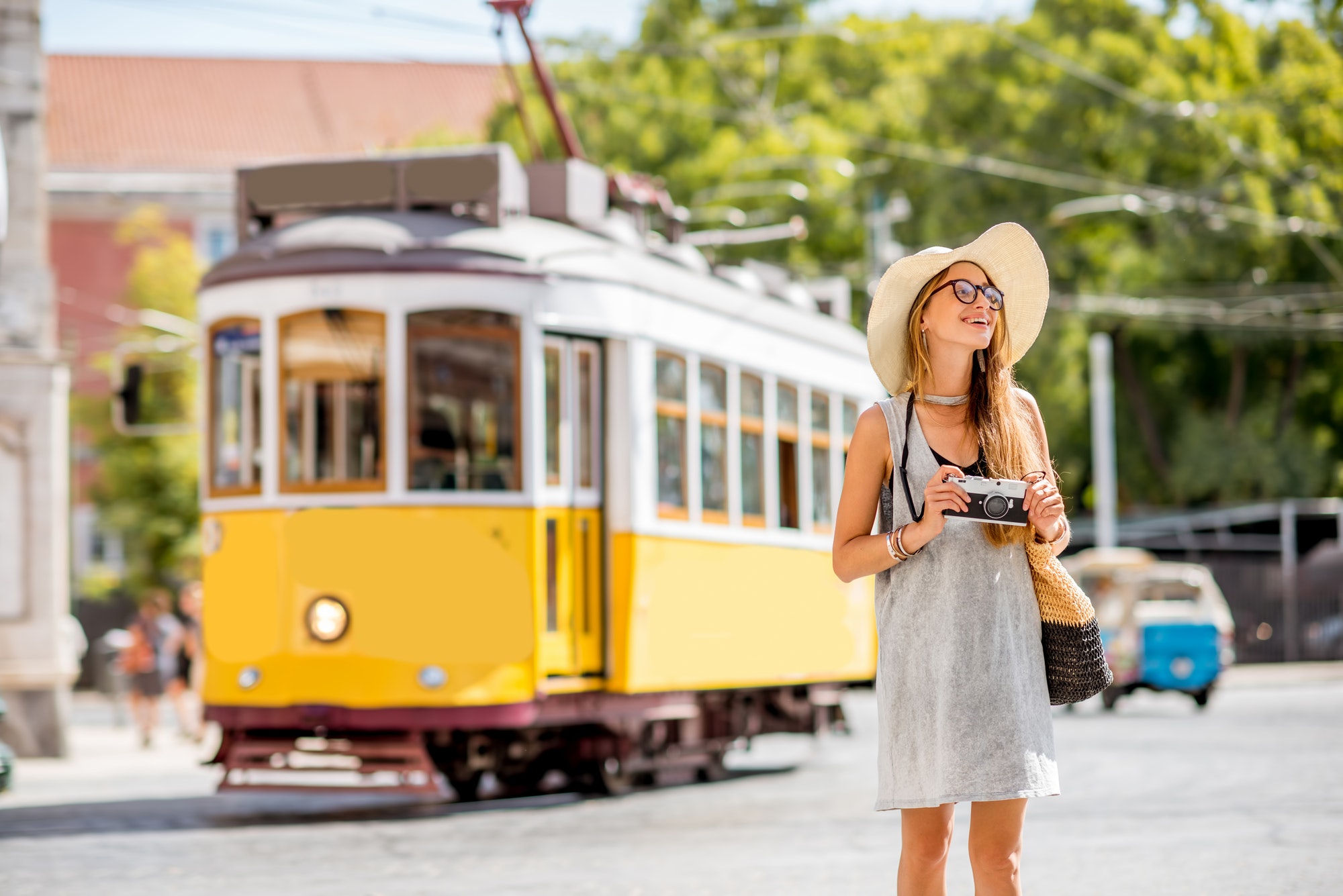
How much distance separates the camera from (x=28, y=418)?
17359mm

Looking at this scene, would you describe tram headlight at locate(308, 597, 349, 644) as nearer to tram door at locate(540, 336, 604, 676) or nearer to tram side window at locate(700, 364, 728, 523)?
tram door at locate(540, 336, 604, 676)

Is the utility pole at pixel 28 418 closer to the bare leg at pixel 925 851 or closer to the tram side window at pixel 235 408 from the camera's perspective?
the tram side window at pixel 235 408

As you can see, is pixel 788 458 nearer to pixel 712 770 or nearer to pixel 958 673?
pixel 712 770

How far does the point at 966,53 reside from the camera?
40125 mm

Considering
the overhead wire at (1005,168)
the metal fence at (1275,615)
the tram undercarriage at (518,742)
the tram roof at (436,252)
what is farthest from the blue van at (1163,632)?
the metal fence at (1275,615)

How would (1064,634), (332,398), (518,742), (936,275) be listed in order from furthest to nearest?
(518,742), (332,398), (936,275), (1064,634)

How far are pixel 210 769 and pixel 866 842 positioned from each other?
29.4 ft

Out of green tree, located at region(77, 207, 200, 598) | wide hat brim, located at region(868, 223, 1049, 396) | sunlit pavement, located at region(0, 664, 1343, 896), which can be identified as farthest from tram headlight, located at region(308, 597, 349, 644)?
green tree, located at region(77, 207, 200, 598)

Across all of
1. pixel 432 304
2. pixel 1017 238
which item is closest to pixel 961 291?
pixel 1017 238

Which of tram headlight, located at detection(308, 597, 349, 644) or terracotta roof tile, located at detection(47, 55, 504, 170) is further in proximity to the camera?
terracotta roof tile, located at detection(47, 55, 504, 170)

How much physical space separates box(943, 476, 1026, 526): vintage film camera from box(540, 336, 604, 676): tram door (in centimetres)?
725

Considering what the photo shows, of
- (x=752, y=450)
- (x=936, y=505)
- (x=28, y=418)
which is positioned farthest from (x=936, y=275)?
(x=28, y=418)

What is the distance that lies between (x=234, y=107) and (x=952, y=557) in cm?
5425

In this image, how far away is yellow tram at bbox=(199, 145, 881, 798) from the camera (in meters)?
11.4
